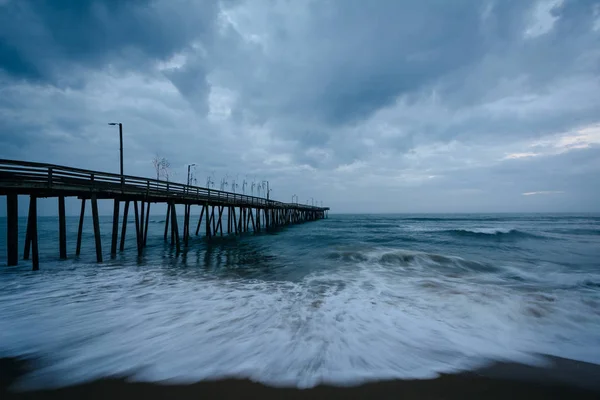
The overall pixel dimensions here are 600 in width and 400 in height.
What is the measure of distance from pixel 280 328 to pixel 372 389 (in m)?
2.28

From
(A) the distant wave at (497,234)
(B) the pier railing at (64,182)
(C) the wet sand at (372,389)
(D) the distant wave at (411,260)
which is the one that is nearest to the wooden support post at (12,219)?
(B) the pier railing at (64,182)

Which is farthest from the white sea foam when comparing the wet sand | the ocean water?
the wet sand

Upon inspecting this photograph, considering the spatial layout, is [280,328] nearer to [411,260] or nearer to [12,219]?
[12,219]

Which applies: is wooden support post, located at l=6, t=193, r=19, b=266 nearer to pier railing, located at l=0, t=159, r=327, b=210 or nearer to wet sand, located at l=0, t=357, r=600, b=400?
pier railing, located at l=0, t=159, r=327, b=210

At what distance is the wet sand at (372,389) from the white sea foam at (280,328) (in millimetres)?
203

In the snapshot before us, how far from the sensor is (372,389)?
129 inches

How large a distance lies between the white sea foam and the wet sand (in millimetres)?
203

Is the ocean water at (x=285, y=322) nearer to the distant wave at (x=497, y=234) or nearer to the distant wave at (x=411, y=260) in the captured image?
the distant wave at (x=411, y=260)

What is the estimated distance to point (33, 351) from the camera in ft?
13.7

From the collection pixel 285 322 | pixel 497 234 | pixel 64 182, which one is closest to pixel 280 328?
pixel 285 322

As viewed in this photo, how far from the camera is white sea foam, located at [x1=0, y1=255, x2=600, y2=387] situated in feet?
12.5

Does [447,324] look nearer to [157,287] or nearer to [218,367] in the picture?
[218,367]

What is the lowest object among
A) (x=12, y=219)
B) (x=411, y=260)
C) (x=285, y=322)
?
(x=411, y=260)

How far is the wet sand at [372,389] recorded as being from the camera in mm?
3117
